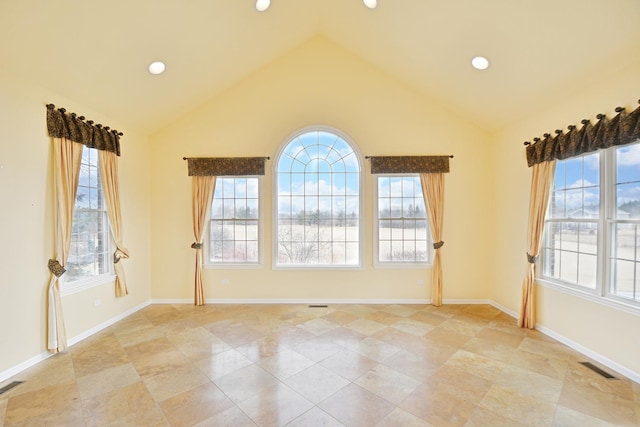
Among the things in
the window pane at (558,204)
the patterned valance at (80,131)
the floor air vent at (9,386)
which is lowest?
the floor air vent at (9,386)

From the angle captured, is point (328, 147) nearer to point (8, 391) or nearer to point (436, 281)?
point (436, 281)

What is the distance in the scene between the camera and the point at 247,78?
4.68m

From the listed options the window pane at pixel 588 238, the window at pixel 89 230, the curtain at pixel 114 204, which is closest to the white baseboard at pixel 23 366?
the window at pixel 89 230

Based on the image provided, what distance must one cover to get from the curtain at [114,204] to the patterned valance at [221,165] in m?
1.06

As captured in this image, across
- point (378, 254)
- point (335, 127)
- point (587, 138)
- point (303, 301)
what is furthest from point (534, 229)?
point (303, 301)

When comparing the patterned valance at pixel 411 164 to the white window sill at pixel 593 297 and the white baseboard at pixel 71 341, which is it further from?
the white baseboard at pixel 71 341

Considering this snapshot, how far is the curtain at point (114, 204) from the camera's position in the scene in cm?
377

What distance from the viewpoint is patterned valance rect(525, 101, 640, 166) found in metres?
2.53

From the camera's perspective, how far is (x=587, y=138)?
2945mm

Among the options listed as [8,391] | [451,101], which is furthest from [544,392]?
[8,391]

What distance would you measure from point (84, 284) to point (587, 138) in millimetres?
6161

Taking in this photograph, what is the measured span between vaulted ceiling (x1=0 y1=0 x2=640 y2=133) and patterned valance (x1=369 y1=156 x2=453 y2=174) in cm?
Answer: 89

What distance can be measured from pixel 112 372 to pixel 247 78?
4.42m

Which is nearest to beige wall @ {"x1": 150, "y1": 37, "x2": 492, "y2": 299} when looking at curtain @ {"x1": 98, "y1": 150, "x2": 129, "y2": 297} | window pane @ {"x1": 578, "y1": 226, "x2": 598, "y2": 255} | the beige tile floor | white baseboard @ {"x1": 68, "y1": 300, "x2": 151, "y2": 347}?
white baseboard @ {"x1": 68, "y1": 300, "x2": 151, "y2": 347}
